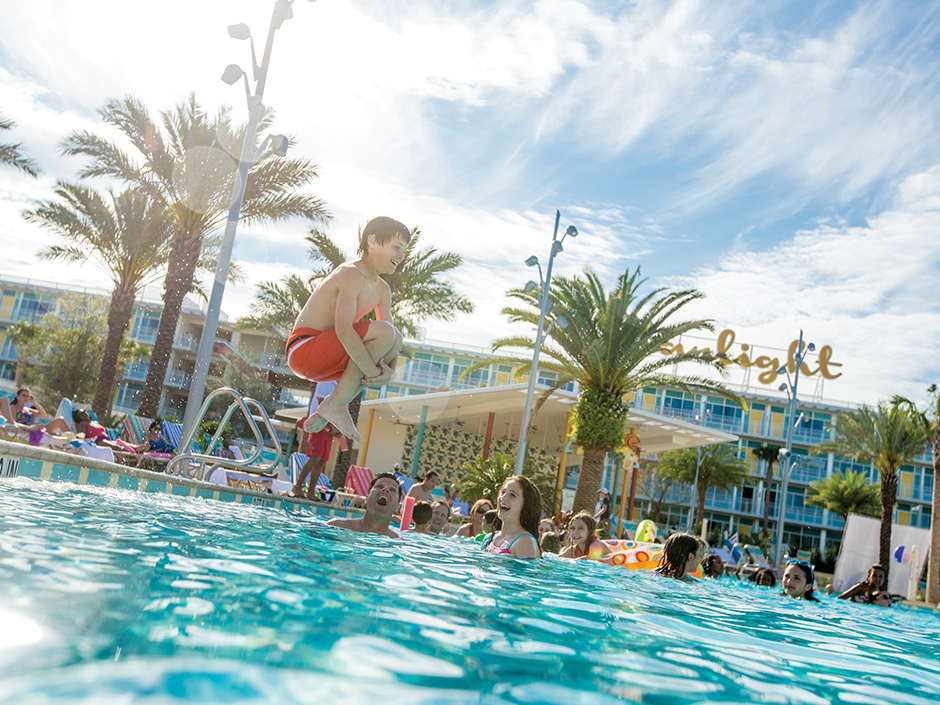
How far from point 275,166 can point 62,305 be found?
3095 cm

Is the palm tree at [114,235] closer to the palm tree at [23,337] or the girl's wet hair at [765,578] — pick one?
the girl's wet hair at [765,578]

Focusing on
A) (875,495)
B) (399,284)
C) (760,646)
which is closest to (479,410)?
(399,284)

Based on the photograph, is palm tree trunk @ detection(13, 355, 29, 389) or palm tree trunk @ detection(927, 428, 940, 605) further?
palm tree trunk @ detection(13, 355, 29, 389)

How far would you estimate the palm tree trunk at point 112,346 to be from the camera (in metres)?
18.1

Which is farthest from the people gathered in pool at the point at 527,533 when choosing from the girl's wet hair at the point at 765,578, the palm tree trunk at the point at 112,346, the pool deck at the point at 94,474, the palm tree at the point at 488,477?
the palm tree trunk at the point at 112,346

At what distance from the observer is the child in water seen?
20.7 feet

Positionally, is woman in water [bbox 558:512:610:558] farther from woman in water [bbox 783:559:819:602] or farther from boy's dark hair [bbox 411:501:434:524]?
woman in water [bbox 783:559:819:602]

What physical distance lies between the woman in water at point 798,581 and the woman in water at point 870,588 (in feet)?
9.51

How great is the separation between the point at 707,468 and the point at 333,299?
4576cm

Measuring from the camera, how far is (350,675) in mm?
1350

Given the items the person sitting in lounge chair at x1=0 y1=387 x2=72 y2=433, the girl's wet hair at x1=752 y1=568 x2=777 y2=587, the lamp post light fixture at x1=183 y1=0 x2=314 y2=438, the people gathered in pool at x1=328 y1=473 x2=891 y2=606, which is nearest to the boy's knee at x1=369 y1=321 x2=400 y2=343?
the people gathered in pool at x1=328 y1=473 x2=891 y2=606

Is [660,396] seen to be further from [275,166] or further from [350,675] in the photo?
[350,675]

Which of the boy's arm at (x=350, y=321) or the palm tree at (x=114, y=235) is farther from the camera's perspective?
the palm tree at (x=114, y=235)

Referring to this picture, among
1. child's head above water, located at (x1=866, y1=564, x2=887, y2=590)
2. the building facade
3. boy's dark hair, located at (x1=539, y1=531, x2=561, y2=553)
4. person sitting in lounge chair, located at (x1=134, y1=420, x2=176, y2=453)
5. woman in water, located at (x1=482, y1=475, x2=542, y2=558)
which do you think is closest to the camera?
woman in water, located at (x1=482, y1=475, x2=542, y2=558)
